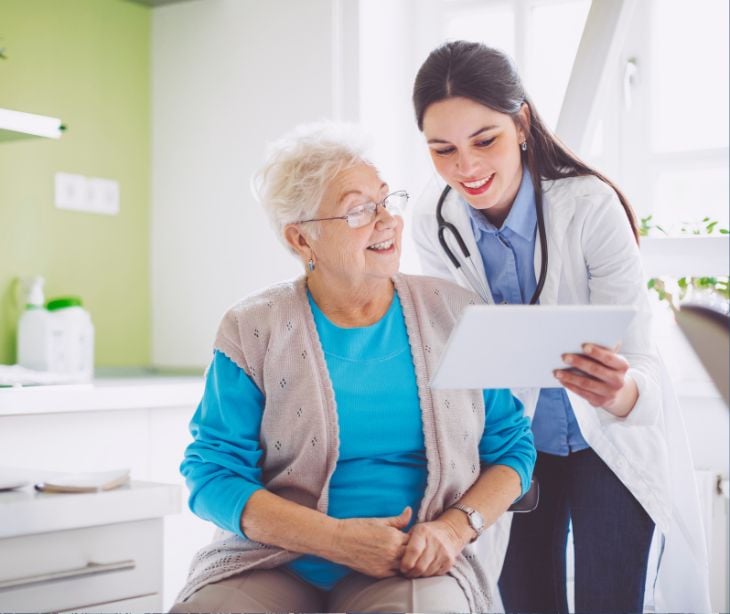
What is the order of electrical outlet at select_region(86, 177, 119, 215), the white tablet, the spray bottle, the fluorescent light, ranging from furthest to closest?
electrical outlet at select_region(86, 177, 119, 215)
the spray bottle
the fluorescent light
the white tablet

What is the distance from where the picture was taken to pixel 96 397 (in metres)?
2.17

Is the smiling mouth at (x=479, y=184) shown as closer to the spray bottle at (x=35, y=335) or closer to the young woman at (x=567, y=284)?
the young woman at (x=567, y=284)

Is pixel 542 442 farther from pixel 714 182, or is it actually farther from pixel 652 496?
pixel 714 182

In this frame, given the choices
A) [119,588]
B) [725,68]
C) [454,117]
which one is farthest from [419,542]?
[725,68]

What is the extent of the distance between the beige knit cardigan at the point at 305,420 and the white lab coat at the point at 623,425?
0.23 metres

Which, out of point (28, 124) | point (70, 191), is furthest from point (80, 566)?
point (70, 191)

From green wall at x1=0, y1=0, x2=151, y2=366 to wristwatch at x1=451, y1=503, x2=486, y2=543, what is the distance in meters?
1.63

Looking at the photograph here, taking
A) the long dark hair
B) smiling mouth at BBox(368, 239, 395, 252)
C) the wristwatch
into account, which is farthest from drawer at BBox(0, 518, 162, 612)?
the long dark hair

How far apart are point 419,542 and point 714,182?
190 cm

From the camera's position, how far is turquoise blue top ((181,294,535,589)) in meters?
1.52

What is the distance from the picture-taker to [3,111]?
214cm

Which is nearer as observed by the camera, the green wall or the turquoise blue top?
the turquoise blue top

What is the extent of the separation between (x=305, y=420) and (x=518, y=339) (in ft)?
1.38

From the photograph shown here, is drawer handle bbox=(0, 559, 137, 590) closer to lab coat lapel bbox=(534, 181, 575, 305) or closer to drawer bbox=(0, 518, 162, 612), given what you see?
drawer bbox=(0, 518, 162, 612)
